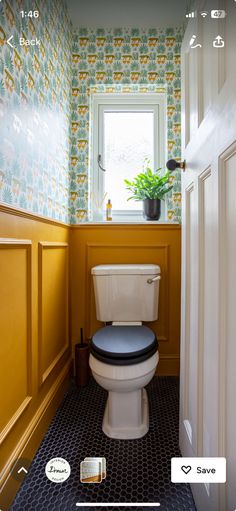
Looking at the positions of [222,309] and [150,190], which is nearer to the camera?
[222,309]

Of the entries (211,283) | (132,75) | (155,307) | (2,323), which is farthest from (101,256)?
(132,75)

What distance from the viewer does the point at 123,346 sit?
929mm

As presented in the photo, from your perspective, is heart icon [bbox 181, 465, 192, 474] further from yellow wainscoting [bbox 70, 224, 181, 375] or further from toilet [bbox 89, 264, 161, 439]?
yellow wainscoting [bbox 70, 224, 181, 375]

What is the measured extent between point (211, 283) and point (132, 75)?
145 cm

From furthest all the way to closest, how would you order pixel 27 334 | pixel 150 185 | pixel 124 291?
pixel 150 185, pixel 124 291, pixel 27 334

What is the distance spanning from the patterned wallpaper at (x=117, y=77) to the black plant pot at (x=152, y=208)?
7 cm

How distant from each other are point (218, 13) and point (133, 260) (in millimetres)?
1083

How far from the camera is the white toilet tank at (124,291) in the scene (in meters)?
1.26

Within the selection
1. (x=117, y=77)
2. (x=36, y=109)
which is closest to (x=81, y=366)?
A: (x=36, y=109)

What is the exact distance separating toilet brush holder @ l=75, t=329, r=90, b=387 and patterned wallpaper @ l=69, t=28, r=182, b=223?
739 mm

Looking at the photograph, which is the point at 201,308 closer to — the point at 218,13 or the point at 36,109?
the point at 218,13

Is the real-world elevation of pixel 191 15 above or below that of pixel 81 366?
above

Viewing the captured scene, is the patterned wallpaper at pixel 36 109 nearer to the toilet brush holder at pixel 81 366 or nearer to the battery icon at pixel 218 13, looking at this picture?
the battery icon at pixel 218 13

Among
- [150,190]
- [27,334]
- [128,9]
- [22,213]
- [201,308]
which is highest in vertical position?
[128,9]
